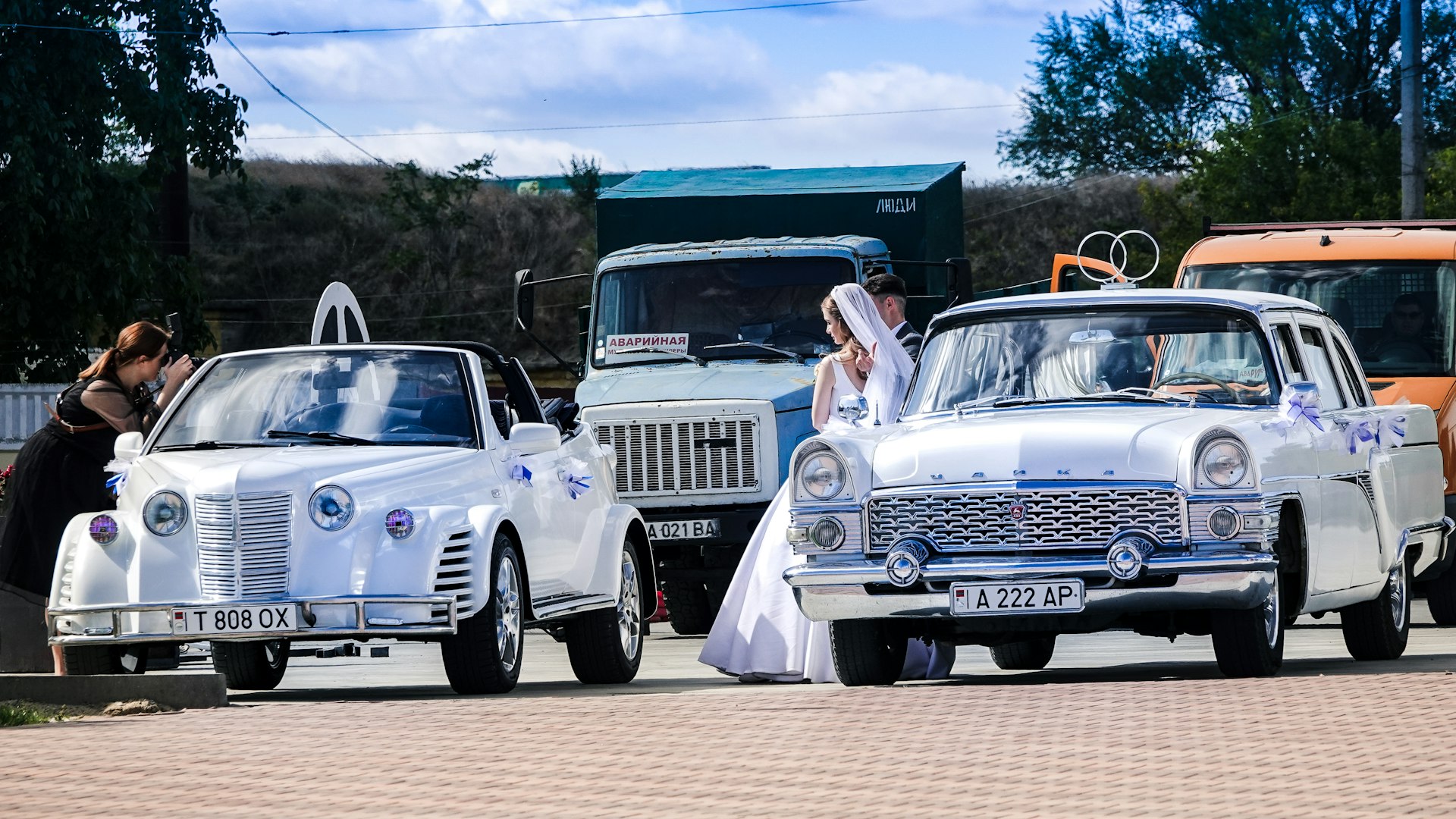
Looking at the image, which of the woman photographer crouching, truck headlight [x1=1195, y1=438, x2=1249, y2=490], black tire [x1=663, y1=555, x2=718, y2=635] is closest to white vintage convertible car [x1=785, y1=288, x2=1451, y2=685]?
truck headlight [x1=1195, y1=438, x2=1249, y2=490]

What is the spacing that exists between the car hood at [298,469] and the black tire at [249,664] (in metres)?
1.09

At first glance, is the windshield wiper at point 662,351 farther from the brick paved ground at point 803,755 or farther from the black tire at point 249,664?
the brick paved ground at point 803,755

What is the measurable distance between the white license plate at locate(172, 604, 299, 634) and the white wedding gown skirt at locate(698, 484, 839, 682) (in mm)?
2584

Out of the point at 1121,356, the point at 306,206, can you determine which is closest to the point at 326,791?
the point at 1121,356

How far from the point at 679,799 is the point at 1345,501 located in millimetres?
5155

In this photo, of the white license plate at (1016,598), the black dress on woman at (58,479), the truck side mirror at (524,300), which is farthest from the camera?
the truck side mirror at (524,300)

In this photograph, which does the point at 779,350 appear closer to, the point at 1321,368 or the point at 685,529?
the point at 685,529

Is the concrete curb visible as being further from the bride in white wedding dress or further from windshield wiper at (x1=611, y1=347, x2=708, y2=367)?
windshield wiper at (x1=611, y1=347, x2=708, y2=367)

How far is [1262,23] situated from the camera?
243 feet

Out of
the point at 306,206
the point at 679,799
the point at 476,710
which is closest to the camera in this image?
the point at 679,799

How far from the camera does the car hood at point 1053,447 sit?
33.2ft

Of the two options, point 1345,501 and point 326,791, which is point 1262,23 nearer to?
point 1345,501

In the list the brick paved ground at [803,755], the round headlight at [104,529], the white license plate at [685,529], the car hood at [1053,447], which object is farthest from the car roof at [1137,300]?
the white license plate at [685,529]

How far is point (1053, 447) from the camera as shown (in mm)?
10211
